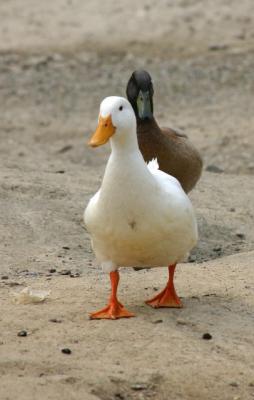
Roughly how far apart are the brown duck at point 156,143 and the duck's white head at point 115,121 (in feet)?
7.96

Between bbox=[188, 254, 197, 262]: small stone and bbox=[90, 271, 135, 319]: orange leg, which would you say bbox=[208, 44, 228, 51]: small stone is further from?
bbox=[90, 271, 135, 319]: orange leg

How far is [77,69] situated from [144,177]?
9.71m

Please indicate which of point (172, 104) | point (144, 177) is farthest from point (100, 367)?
point (172, 104)

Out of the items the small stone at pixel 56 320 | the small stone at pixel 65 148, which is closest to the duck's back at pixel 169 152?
the small stone at pixel 56 320

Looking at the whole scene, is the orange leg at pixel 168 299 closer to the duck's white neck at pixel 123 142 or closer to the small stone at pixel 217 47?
the duck's white neck at pixel 123 142

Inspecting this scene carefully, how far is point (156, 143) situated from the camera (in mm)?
8461

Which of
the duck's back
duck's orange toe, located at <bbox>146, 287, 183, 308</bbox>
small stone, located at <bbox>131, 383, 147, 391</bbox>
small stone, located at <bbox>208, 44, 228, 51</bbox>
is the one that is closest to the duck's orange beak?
duck's orange toe, located at <bbox>146, 287, 183, 308</bbox>

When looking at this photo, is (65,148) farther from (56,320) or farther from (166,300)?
(56,320)

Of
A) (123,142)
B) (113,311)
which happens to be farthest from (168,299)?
(123,142)

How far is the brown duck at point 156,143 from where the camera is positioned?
27.7 ft

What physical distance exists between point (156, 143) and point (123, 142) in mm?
2521

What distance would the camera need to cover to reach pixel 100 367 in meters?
5.42

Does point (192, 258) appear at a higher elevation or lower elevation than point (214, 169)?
higher

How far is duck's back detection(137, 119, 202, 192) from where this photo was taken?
8.44 meters
